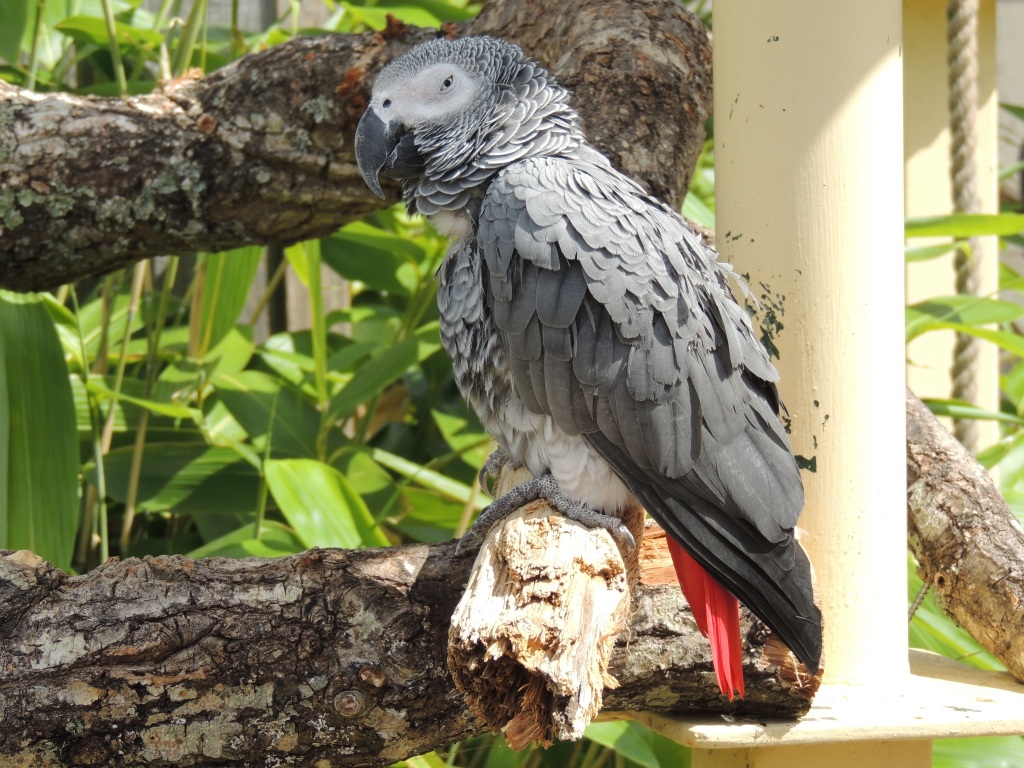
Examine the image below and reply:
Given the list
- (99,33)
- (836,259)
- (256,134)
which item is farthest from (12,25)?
(836,259)

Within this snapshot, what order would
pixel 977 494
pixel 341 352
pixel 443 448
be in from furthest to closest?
pixel 443 448 < pixel 341 352 < pixel 977 494

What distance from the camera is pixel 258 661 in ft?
2.76

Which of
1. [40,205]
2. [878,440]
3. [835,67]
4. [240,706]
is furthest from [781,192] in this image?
[40,205]

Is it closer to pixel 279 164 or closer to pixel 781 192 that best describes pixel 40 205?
pixel 279 164

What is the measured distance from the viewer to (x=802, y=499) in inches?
33.9

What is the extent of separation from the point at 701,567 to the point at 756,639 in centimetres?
12

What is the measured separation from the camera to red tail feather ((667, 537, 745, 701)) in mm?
811

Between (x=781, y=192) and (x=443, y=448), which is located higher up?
(x=781, y=192)

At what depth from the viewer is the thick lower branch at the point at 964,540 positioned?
106 centimetres

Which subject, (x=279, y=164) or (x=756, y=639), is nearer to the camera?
(x=756, y=639)

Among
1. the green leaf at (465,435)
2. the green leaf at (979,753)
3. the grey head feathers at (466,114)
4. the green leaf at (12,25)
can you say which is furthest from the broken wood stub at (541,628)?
the green leaf at (12,25)

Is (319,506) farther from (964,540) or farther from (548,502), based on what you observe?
(964,540)

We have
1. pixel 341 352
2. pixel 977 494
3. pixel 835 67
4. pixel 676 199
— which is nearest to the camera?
pixel 835 67

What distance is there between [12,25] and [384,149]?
874mm
